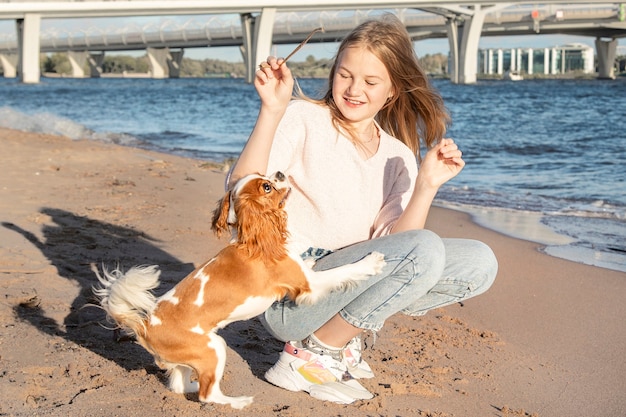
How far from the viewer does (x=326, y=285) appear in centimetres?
280

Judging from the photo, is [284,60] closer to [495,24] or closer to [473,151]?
[473,151]

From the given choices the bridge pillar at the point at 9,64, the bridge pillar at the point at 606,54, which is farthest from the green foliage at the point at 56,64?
the bridge pillar at the point at 606,54

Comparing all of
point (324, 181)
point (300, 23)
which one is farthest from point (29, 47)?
point (324, 181)

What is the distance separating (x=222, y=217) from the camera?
266 cm

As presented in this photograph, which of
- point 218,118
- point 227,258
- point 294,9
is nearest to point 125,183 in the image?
point 227,258

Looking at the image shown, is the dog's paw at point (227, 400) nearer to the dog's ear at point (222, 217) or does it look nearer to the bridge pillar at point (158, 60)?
the dog's ear at point (222, 217)

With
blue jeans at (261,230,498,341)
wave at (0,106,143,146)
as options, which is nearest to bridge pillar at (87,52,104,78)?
wave at (0,106,143,146)

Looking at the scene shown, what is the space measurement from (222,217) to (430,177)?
38.9 inches

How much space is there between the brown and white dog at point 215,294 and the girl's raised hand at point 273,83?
0.35m

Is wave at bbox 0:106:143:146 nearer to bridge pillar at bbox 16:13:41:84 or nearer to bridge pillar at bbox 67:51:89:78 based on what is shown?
bridge pillar at bbox 16:13:41:84

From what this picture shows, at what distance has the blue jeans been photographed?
295cm

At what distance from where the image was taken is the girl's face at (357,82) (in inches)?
129

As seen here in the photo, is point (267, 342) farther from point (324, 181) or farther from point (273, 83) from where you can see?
point (273, 83)

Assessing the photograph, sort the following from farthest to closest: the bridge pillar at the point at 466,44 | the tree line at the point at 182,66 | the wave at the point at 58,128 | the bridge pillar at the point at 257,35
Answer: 1. the tree line at the point at 182,66
2. the bridge pillar at the point at 466,44
3. the bridge pillar at the point at 257,35
4. the wave at the point at 58,128
